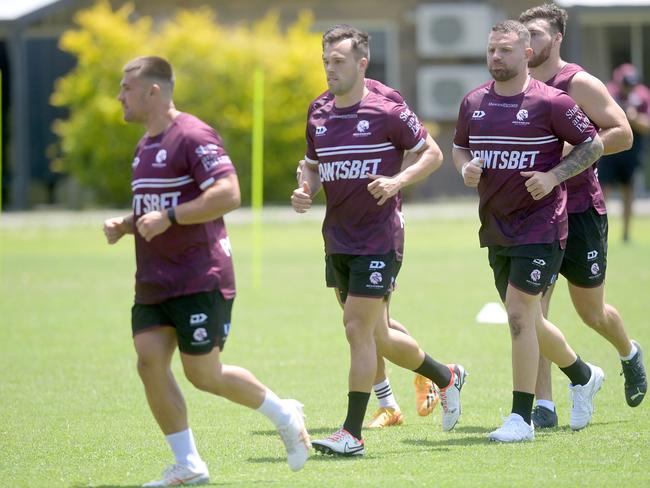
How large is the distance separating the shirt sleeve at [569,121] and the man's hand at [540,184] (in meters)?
0.30

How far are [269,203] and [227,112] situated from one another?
2935 mm

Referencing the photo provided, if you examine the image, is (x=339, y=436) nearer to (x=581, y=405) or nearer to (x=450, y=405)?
(x=450, y=405)

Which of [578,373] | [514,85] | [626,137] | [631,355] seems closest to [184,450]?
[578,373]

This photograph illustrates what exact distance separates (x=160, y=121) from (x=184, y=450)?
1.70 m

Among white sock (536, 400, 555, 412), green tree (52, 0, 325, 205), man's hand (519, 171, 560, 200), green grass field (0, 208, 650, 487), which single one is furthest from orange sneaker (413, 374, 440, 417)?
green tree (52, 0, 325, 205)

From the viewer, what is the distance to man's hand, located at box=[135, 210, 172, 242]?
6047 millimetres

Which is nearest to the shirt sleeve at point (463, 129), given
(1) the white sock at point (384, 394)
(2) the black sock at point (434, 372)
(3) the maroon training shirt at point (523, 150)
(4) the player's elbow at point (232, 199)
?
(3) the maroon training shirt at point (523, 150)

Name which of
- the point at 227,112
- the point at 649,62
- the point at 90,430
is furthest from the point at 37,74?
the point at 90,430

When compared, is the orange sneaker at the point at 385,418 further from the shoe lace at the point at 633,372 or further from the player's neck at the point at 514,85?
the player's neck at the point at 514,85

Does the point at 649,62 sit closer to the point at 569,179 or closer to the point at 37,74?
the point at 37,74

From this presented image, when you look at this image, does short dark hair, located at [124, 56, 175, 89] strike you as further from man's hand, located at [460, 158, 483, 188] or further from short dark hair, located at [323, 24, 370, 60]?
man's hand, located at [460, 158, 483, 188]

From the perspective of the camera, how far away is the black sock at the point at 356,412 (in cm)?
714

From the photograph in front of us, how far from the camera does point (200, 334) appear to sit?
20.4ft

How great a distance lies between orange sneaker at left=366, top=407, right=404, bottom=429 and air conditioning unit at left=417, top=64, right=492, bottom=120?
2935cm
